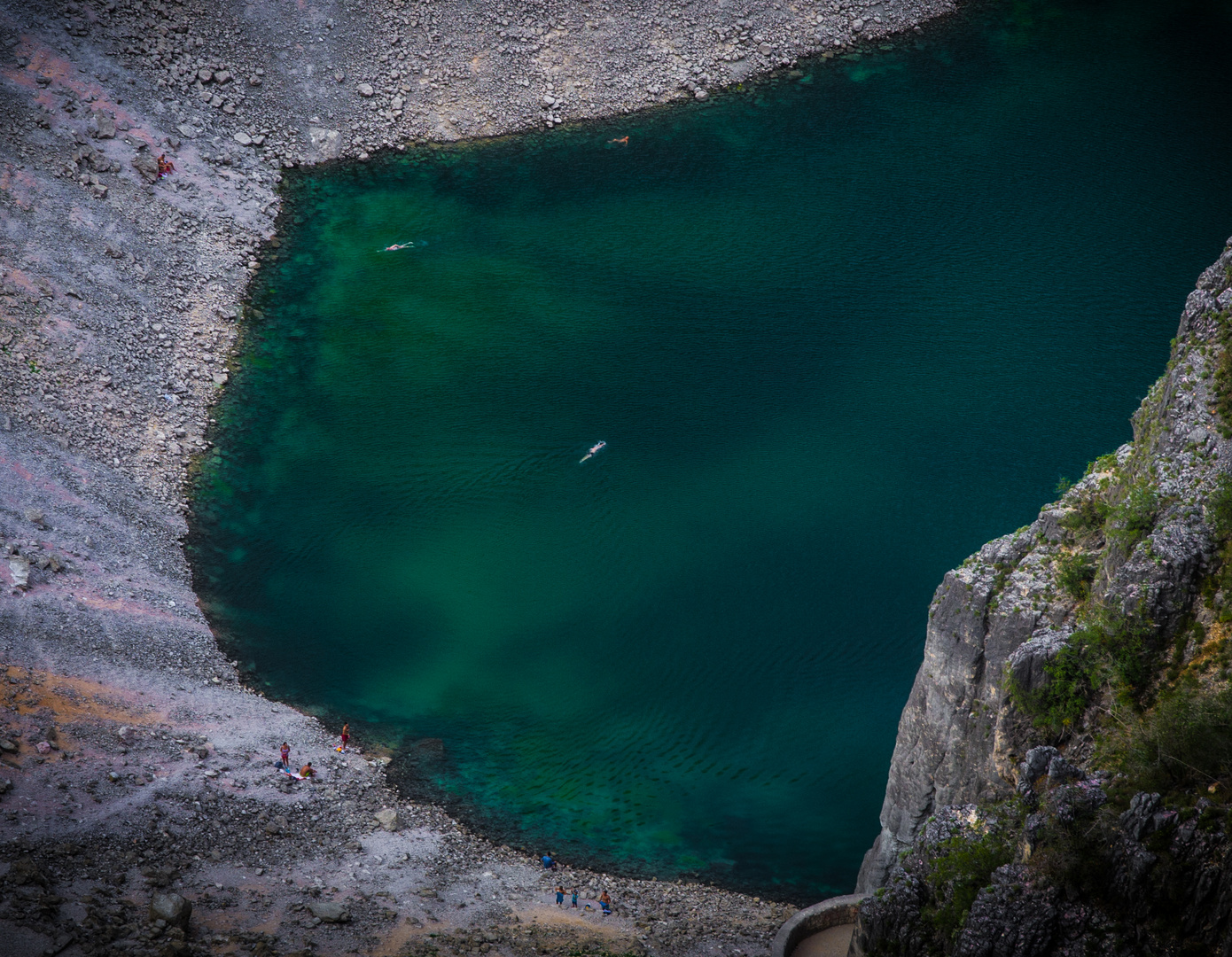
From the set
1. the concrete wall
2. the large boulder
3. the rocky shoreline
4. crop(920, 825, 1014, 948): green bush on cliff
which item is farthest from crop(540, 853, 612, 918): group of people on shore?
crop(920, 825, 1014, 948): green bush on cliff

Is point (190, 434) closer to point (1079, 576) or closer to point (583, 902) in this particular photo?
point (583, 902)

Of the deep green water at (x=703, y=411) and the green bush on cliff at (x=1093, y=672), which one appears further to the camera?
the deep green water at (x=703, y=411)

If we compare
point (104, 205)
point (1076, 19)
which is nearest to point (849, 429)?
point (104, 205)

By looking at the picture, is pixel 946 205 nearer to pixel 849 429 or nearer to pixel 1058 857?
pixel 849 429

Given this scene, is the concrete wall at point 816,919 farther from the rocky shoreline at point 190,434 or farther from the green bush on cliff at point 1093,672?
the green bush on cliff at point 1093,672

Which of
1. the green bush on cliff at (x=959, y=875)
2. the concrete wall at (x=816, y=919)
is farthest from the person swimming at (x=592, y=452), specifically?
the green bush on cliff at (x=959, y=875)

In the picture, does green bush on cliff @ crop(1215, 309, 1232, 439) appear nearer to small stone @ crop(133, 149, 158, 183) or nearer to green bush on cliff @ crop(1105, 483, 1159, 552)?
green bush on cliff @ crop(1105, 483, 1159, 552)

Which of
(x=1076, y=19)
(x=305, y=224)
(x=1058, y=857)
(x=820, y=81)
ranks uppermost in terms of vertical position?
(x=1076, y=19)
